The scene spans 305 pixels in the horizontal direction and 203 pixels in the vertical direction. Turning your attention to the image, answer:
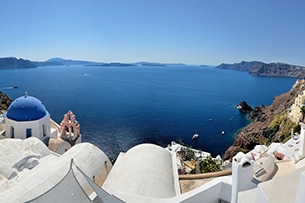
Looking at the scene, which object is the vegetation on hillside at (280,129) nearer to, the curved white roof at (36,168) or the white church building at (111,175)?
the white church building at (111,175)

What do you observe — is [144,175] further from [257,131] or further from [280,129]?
[257,131]

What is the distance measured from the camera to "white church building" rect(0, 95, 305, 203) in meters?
8.66

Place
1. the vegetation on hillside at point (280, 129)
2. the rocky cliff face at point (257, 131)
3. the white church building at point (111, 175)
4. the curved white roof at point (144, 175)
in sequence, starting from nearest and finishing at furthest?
the white church building at point (111, 175) → the curved white roof at point (144, 175) → the vegetation on hillside at point (280, 129) → the rocky cliff face at point (257, 131)

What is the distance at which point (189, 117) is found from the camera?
60.9 meters

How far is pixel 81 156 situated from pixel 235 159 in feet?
30.8

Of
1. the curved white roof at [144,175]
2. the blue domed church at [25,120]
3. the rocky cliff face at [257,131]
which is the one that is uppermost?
the blue domed church at [25,120]

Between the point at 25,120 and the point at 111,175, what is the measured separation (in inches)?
337

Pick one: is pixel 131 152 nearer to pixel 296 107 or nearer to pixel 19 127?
pixel 19 127

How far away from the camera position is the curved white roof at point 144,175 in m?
12.1

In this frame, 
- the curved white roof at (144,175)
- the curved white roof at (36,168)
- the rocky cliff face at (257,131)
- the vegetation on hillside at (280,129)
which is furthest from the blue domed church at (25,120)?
the vegetation on hillside at (280,129)

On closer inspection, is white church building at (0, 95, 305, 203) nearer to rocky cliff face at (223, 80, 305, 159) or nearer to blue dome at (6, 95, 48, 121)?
blue dome at (6, 95, 48, 121)

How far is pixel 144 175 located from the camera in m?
13.2

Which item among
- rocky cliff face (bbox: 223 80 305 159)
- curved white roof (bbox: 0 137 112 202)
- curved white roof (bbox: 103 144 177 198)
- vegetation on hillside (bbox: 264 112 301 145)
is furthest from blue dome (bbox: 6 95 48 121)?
vegetation on hillside (bbox: 264 112 301 145)

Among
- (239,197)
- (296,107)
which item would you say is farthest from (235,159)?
(296,107)
